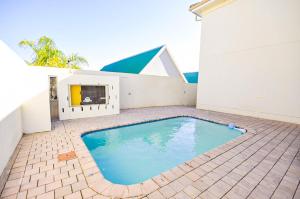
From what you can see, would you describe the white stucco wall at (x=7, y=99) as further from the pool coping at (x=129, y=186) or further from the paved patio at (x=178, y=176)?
the pool coping at (x=129, y=186)

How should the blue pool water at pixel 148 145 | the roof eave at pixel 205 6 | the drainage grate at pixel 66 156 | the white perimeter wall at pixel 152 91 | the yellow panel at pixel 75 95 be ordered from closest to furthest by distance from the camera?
the drainage grate at pixel 66 156 → the blue pool water at pixel 148 145 → the yellow panel at pixel 75 95 → the roof eave at pixel 205 6 → the white perimeter wall at pixel 152 91

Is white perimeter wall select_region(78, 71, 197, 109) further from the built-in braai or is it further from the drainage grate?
the drainage grate

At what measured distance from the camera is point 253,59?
7.14m

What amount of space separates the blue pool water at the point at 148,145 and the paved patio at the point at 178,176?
2.32ft

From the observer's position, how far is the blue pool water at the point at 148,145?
315 centimetres

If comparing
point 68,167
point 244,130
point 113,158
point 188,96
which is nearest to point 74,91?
point 113,158

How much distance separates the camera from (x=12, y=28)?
34.4 feet

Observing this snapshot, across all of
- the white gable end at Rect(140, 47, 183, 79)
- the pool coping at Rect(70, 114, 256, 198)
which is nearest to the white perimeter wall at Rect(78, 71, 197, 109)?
the white gable end at Rect(140, 47, 183, 79)

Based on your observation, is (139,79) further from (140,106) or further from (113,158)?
(113,158)

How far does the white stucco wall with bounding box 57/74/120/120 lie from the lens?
5.88m

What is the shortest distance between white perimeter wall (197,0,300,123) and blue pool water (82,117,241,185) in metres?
2.91

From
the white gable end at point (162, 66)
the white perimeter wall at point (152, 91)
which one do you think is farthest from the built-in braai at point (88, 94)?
the white gable end at point (162, 66)

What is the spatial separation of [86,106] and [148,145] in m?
3.85

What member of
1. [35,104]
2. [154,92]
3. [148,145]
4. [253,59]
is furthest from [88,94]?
[253,59]
